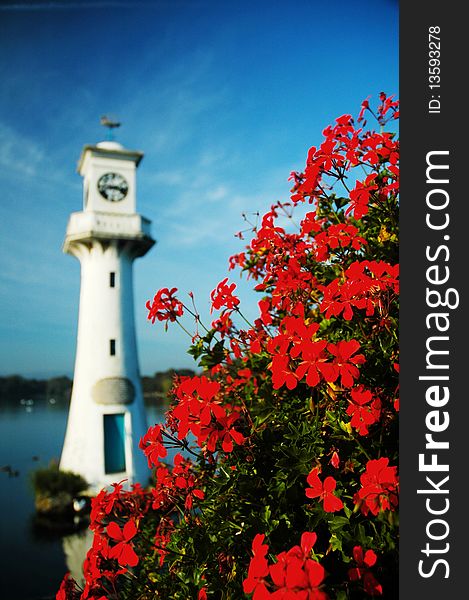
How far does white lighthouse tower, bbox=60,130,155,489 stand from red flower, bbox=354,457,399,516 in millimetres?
10212

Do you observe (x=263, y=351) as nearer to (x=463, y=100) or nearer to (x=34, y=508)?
(x=463, y=100)

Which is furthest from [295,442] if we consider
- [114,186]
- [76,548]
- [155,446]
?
[114,186]

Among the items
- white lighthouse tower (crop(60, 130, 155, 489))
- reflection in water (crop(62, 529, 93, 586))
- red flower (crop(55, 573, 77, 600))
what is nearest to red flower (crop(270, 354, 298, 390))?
red flower (crop(55, 573, 77, 600))

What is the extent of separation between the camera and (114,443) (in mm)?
10953

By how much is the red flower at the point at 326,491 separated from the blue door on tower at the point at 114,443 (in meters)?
10.5

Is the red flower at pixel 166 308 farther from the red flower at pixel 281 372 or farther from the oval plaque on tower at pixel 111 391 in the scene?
the oval plaque on tower at pixel 111 391

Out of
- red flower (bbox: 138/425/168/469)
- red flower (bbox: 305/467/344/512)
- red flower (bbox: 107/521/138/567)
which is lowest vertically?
red flower (bbox: 107/521/138/567)

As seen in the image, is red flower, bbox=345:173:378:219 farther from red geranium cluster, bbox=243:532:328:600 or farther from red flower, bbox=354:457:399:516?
red geranium cluster, bbox=243:532:328:600

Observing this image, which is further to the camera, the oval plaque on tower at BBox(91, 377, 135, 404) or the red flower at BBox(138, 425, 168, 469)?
the oval plaque on tower at BBox(91, 377, 135, 404)

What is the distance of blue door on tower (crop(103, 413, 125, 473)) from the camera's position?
10.9 metres

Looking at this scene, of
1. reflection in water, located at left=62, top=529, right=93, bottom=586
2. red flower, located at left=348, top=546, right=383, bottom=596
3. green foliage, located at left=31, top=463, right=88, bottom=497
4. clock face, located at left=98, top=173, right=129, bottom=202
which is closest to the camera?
red flower, located at left=348, top=546, right=383, bottom=596

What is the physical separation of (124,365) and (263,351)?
384 inches

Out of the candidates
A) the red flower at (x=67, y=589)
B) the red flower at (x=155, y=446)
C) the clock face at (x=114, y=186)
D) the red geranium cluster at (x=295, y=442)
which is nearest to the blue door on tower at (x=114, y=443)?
the clock face at (x=114, y=186)

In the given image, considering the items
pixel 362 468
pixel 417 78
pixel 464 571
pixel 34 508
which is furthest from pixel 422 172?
pixel 34 508
